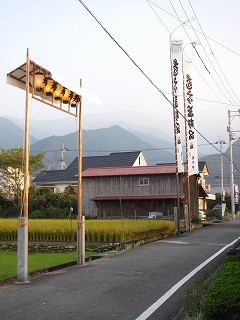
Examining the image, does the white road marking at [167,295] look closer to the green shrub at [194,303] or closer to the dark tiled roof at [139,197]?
the green shrub at [194,303]

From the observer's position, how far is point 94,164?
2457 inches

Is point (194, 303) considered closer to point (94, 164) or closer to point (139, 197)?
point (139, 197)

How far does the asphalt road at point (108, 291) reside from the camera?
19.5 ft

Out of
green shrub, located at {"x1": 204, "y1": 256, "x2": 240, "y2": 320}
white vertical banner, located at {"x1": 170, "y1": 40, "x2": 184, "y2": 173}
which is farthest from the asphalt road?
white vertical banner, located at {"x1": 170, "y1": 40, "x2": 184, "y2": 173}

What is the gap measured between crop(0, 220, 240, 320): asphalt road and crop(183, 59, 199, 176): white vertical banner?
14.3 m

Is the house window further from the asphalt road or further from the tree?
the asphalt road

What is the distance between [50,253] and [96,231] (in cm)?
222

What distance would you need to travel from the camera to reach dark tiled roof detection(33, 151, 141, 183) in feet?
191

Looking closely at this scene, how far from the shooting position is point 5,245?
18734mm

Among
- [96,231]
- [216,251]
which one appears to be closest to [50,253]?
[96,231]

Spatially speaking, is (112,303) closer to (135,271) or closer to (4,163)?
(135,271)

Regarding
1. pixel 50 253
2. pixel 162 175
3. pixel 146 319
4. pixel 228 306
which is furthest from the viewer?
pixel 162 175

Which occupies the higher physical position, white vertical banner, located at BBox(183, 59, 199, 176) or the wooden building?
white vertical banner, located at BBox(183, 59, 199, 176)

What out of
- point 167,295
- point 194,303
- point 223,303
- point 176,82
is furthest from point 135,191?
point 223,303
